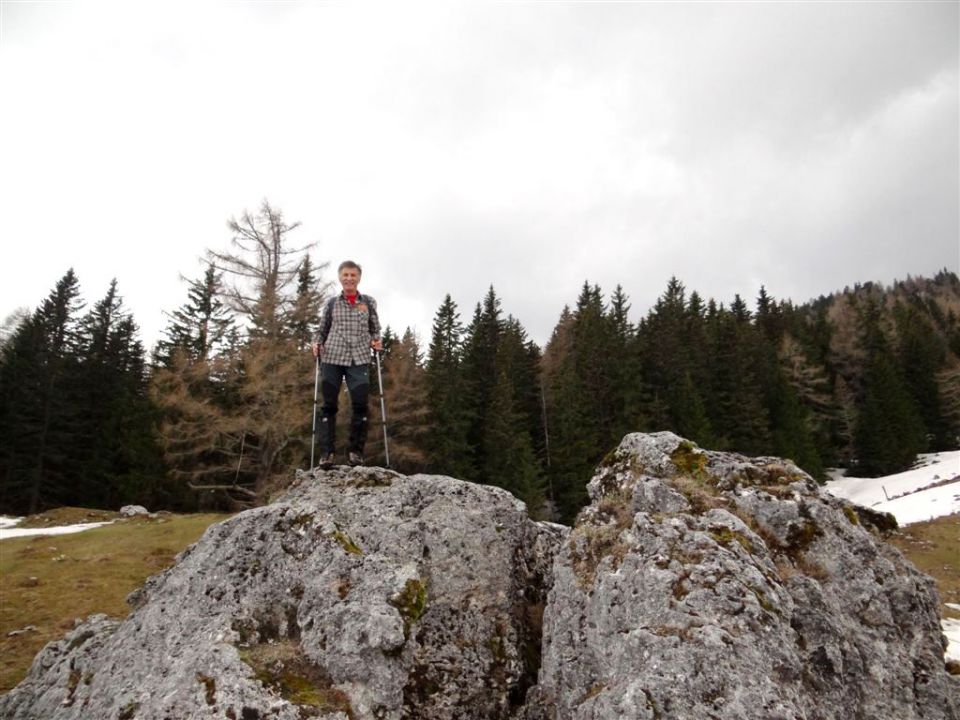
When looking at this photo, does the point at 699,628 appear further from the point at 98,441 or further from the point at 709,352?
the point at 709,352

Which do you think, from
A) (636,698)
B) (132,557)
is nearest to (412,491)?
(636,698)

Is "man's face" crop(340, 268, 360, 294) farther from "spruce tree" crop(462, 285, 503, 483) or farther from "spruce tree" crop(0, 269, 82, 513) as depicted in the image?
"spruce tree" crop(0, 269, 82, 513)

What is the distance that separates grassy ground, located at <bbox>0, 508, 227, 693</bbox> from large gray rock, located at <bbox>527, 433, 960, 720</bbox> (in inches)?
403

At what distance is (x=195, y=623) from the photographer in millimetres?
5988

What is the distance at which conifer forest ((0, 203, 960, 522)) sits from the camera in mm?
25062

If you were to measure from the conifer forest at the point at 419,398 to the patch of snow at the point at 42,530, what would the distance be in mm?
4338

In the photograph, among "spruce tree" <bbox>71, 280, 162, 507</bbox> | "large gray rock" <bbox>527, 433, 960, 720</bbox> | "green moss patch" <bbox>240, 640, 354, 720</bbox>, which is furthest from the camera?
"spruce tree" <bbox>71, 280, 162, 507</bbox>

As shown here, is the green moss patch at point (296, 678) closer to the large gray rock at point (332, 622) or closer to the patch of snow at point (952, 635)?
the large gray rock at point (332, 622)

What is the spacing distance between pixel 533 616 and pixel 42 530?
23.7 metres

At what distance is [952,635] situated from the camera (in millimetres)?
13133

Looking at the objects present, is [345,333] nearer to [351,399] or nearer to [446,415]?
[351,399]

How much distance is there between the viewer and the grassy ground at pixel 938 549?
748 inches

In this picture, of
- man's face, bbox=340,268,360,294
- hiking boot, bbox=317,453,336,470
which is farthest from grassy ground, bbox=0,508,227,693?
man's face, bbox=340,268,360,294

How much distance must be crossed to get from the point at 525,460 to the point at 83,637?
33.3 metres
